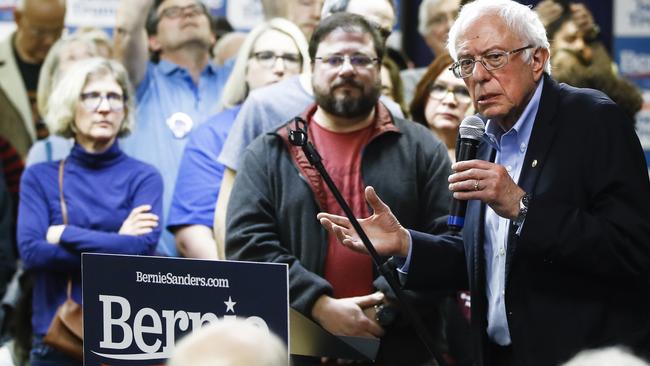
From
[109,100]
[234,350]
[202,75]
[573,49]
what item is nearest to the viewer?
[234,350]

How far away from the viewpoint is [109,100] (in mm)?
5828

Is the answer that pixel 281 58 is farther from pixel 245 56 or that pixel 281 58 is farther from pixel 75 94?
pixel 75 94

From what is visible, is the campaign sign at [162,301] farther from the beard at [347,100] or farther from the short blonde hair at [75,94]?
the short blonde hair at [75,94]

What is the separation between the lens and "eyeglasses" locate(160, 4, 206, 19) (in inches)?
258

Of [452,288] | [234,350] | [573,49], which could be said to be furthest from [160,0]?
[234,350]

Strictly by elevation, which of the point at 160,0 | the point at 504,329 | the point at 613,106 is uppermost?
the point at 160,0

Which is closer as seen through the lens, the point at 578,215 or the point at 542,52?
the point at 578,215

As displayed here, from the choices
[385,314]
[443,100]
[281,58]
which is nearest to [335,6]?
[281,58]

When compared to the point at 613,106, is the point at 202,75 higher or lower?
higher

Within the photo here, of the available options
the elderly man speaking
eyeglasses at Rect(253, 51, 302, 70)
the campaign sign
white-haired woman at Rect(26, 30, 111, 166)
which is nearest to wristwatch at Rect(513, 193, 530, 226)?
the elderly man speaking

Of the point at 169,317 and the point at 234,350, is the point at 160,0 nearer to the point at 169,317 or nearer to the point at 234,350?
the point at 169,317

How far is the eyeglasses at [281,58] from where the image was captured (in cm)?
588

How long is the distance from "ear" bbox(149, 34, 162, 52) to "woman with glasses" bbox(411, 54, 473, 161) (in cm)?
154

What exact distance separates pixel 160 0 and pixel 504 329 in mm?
3629
